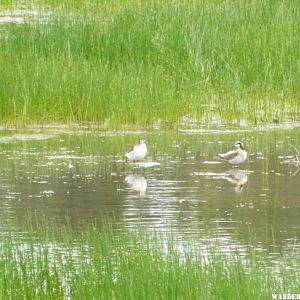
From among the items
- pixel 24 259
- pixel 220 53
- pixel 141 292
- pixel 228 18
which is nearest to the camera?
pixel 141 292

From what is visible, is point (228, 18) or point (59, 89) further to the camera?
point (228, 18)

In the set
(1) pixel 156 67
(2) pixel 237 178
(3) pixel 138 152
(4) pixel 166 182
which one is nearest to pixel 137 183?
(4) pixel 166 182

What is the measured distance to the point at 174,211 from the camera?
10.6 metres

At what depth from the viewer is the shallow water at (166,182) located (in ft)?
33.0

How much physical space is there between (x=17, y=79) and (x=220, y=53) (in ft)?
10.5

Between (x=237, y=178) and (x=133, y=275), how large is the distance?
5414 millimetres

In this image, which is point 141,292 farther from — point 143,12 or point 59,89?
point 143,12

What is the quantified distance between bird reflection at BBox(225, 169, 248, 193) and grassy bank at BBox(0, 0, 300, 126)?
9.16 feet

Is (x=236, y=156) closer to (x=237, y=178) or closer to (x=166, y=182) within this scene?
(x=237, y=178)

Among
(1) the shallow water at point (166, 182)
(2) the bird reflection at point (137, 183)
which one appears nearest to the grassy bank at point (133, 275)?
(1) the shallow water at point (166, 182)

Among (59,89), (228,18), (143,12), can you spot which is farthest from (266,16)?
(59,89)

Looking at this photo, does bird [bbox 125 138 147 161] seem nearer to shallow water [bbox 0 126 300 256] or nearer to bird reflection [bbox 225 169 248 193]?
shallow water [bbox 0 126 300 256]

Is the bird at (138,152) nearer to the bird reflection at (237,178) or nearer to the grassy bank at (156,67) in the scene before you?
the bird reflection at (237,178)

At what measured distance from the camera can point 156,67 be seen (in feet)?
55.3
